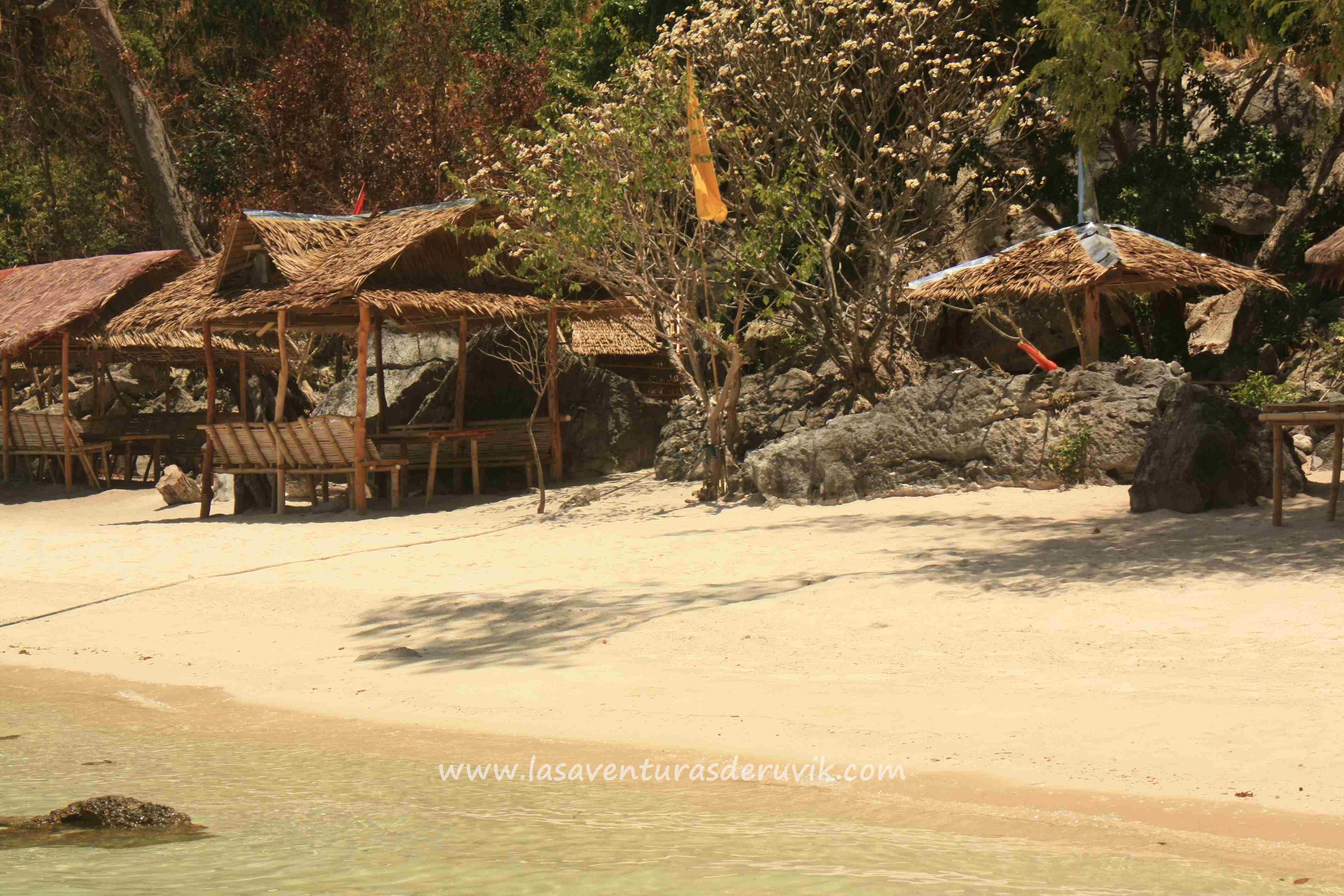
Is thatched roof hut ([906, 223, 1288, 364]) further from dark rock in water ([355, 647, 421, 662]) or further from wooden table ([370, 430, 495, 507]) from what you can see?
dark rock in water ([355, 647, 421, 662])

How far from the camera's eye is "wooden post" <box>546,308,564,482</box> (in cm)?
1645

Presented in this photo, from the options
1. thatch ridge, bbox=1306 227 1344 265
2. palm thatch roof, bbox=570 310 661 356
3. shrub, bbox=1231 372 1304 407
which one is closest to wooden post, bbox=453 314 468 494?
palm thatch roof, bbox=570 310 661 356

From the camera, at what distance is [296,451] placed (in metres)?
16.1

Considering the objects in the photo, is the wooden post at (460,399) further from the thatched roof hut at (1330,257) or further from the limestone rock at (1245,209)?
the limestone rock at (1245,209)

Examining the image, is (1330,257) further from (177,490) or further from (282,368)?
(177,490)

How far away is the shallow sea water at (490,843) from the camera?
4391mm

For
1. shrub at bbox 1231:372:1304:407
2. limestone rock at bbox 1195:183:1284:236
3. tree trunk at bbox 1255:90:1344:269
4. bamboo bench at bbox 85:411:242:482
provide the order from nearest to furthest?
shrub at bbox 1231:372:1304:407 → tree trunk at bbox 1255:90:1344:269 → limestone rock at bbox 1195:183:1284:236 → bamboo bench at bbox 85:411:242:482

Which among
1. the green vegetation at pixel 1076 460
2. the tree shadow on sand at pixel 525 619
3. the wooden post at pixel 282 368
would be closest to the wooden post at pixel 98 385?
Answer: the wooden post at pixel 282 368

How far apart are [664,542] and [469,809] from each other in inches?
255

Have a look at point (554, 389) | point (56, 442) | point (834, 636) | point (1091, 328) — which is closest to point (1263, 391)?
point (1091, 328)

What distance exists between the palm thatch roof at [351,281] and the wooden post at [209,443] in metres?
0.37

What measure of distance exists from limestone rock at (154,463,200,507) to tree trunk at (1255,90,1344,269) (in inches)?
563

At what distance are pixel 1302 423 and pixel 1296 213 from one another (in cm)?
1078

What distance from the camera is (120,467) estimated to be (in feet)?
76.4
